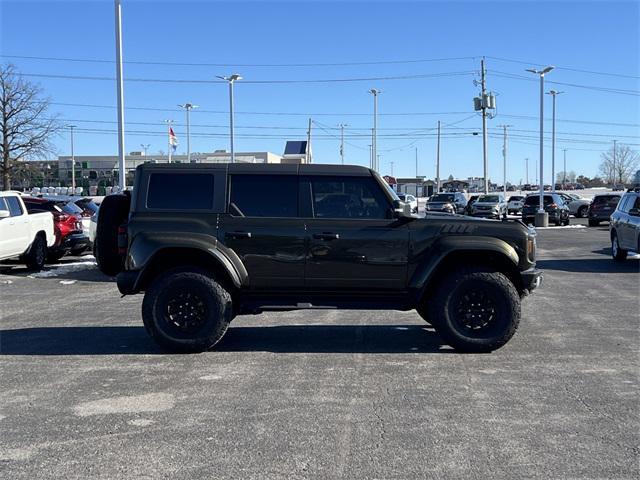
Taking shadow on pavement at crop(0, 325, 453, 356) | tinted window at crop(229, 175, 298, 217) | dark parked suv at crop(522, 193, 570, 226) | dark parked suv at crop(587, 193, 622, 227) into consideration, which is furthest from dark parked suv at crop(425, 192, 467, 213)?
tinted window at crop(229, 175, 298, 217)

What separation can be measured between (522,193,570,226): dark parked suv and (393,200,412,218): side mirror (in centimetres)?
3113

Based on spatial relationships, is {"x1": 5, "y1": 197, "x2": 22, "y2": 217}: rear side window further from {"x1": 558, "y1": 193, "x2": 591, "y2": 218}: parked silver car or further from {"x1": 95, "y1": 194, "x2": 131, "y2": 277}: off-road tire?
{"x1": 558, "y1": 193, "x2": 591, "y2": 218}: parked silver car

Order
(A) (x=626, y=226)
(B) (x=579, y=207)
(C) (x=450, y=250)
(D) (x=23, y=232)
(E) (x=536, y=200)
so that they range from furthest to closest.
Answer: (B) (x=579, y=207), (E) (x=536, y=200), (A) (x=626, y=226), (D) (x=23, y=232), (C) (x=450, y=250)

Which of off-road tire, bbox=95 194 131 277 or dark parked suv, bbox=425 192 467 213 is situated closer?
off-road tire, bbox=95 194 131 277

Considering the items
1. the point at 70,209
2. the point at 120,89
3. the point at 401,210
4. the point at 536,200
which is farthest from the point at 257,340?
the point at 536,200

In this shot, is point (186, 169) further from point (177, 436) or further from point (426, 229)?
point (177, 436)

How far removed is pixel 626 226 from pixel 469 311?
10.6 metres

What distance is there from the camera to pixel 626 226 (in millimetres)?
15891

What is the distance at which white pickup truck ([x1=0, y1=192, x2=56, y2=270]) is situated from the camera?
14031mm

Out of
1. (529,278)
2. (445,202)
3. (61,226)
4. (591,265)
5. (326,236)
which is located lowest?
(591,265)

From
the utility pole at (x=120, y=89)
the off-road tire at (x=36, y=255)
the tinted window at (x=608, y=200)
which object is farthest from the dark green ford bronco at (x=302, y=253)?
the tinted window at (x=608, y=200)

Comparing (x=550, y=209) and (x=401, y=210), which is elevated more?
(x=401, y=210)

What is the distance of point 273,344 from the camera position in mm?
7535

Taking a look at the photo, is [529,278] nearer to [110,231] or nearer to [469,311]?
[469,311]
